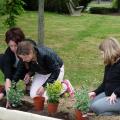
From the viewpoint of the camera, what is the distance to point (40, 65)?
20.5ft

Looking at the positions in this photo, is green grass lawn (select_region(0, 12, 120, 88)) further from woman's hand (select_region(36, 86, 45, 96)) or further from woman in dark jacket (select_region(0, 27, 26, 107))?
woman's hand (select_region(36, 86, 45, 96))

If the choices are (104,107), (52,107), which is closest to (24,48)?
(52,107)

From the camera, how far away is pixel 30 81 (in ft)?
22.5

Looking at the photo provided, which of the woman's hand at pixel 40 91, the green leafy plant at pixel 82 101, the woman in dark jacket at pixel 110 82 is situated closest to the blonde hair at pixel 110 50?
the woman in dark jacket at pixel 110 82

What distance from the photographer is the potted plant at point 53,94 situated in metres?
5.49

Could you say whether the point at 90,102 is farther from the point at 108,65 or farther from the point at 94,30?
the point at 94,30

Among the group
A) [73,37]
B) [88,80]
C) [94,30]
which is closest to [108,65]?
[88,80]

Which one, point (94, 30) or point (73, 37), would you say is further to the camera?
point (94, 30)

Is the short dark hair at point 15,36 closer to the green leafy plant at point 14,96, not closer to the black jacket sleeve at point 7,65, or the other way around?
the black jacket sleeve at point 7,65

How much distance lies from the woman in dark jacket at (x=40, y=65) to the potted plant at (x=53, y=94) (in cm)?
53

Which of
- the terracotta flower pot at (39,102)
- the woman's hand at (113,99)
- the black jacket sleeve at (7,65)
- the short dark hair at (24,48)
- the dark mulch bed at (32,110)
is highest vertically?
the short dark hair at (24,48)

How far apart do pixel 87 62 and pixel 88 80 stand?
2.07 metres

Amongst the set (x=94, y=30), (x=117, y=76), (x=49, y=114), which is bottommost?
(x=94, y=30)

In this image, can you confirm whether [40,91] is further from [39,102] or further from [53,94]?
[53,94]
